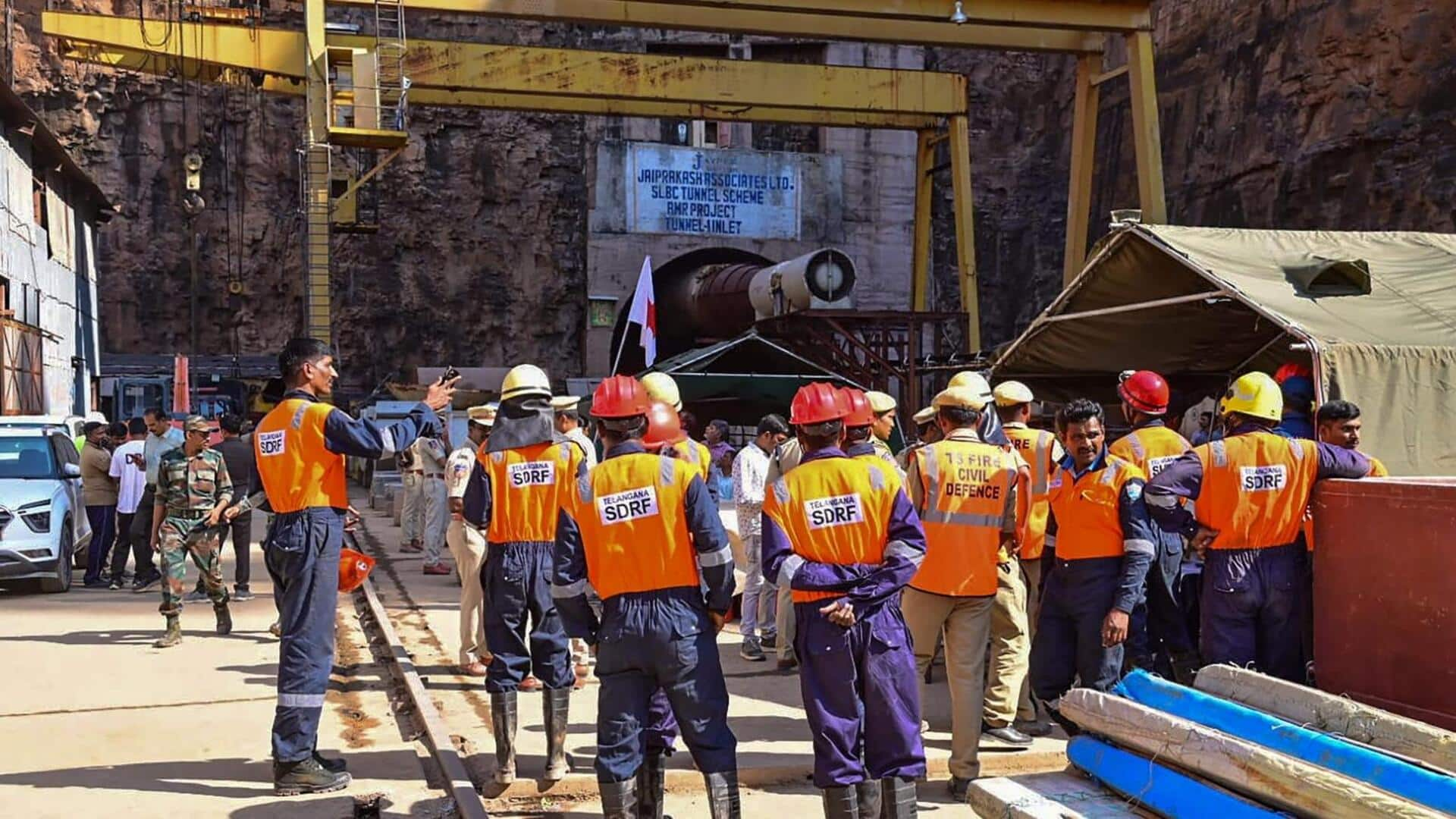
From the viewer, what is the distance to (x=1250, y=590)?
5.49 metres

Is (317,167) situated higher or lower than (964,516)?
higher

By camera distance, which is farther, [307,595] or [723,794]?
[307,595]

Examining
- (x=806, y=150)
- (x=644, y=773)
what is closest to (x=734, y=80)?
(x=806, y=150)

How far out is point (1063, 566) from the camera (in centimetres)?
591

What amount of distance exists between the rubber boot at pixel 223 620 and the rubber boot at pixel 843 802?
284 inches

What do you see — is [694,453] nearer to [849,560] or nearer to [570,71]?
[849,560]

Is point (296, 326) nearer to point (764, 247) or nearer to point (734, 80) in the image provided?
point (764, 247)

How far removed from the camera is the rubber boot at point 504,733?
19.1ft

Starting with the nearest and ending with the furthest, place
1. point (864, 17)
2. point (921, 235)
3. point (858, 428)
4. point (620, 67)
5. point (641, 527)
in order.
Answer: point (641, 527) < point (858, 428) < point (864, 17) < point (620, 67) < point (921, 235)

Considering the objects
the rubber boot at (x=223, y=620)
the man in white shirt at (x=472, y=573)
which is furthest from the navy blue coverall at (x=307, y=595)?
the rubber boot at (x=223, y=620)

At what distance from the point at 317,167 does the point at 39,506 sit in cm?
694

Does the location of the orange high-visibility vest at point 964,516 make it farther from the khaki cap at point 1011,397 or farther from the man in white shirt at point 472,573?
the man in white shirt at point 472,573

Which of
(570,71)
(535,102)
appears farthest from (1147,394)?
(535,102)

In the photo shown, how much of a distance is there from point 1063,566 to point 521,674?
103 inches
